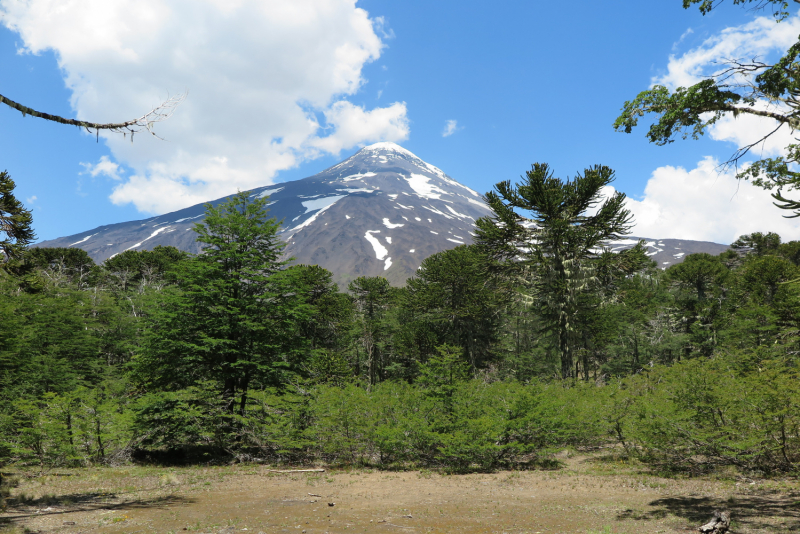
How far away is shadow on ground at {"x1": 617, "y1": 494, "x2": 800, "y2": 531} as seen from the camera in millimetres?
5922

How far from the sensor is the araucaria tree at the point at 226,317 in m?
14.7

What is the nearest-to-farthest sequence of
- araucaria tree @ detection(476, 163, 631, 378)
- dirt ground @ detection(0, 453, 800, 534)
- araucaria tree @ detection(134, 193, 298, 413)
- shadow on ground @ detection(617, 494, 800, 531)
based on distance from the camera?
shadow on ground @ detection(617, 494, 800, 531)
dirt ground @ detection(0, 453, 800, 534)
araucaria tree @ detection(134, 193, 298, 413)
araucaria tree @ detection(476, 163, 631, 378)

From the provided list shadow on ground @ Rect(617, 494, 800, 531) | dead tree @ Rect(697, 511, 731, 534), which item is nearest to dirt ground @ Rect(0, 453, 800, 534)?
shadow on ground @ Rect(617, 494, 800, 531)

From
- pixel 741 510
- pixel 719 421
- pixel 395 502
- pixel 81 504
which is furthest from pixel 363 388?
pixel 741 510

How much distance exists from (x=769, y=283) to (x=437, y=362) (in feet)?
102

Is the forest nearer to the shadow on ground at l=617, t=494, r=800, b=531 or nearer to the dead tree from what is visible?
the shadow on ground at l=617, t=494, r=800, b=531

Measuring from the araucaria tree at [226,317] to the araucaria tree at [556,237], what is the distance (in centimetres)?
1135

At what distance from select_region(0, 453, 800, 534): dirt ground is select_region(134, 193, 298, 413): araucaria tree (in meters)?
3.93

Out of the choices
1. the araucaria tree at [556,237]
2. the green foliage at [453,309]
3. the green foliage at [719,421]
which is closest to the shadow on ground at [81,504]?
the green foliage at [719,421]

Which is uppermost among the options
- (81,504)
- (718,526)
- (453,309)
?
(453,309)

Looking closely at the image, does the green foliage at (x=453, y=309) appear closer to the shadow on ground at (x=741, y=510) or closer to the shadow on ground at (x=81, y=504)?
the shadow on ground at (x=741, y=510)

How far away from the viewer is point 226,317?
15.0 meters

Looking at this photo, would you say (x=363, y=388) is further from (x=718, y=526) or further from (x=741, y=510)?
(x=718, y=526)

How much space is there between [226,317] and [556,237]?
50.9 feet
